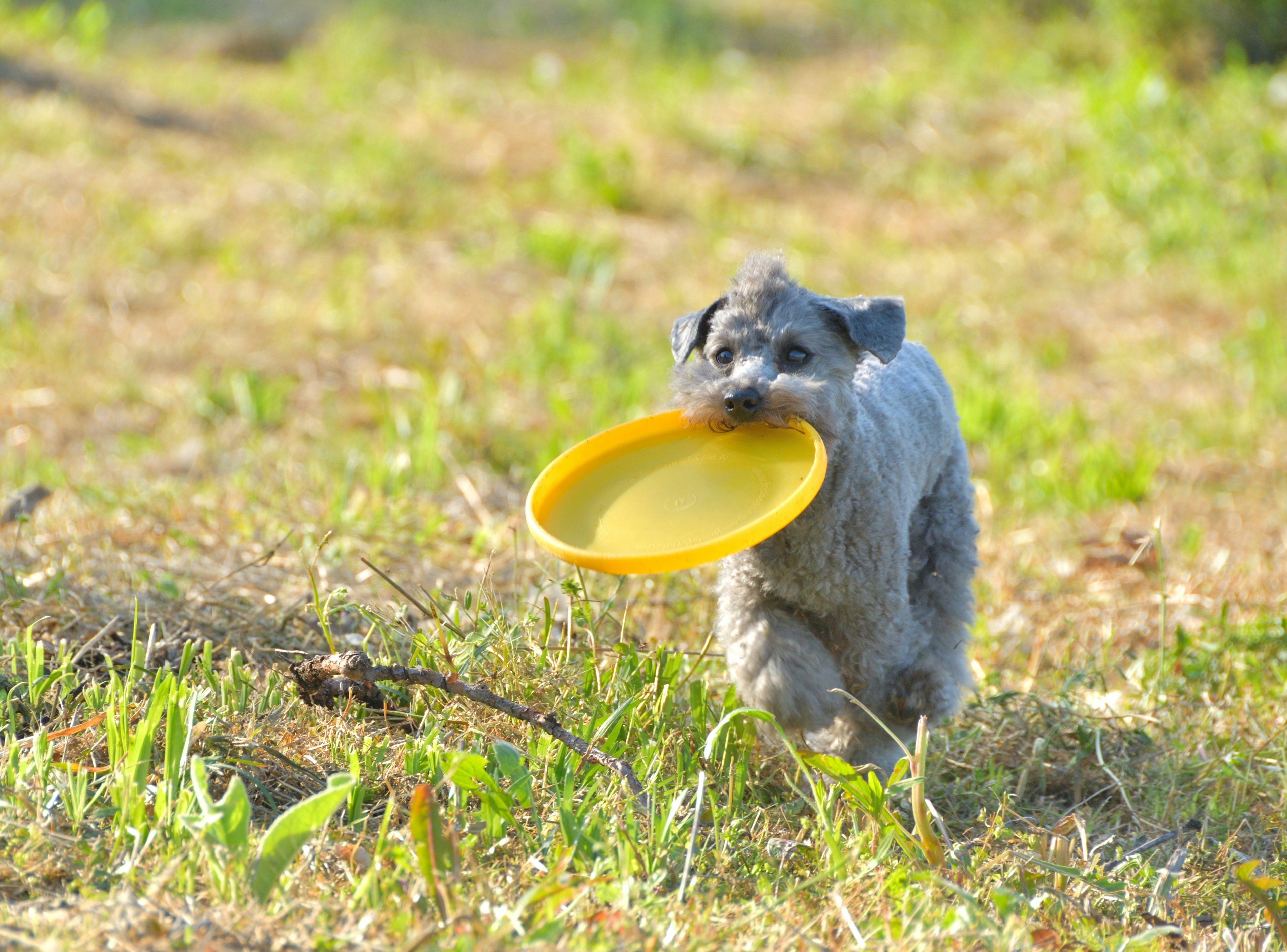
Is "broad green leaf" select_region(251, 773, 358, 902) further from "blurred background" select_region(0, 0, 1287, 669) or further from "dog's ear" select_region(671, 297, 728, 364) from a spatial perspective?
"dog's ear" select_region(671, 297, 728, 364)

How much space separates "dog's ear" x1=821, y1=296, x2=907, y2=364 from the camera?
363 cm

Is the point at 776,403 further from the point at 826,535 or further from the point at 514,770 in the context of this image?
the point at 514,770

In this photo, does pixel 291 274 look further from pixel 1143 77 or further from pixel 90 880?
pixel 1143 77

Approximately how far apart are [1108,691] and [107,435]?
5201 millimetres

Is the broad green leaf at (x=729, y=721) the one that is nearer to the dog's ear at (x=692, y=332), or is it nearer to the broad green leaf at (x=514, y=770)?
the broad green leaf at (x=514, y=770)

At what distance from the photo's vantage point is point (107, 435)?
270 inches

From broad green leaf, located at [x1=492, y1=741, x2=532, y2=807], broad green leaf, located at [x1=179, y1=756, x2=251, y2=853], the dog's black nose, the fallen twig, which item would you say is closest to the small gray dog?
the dog's black nose

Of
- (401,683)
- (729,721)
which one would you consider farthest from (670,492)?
(401,683)

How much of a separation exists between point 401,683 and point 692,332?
131 centimetres

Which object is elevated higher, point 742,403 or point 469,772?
point 742,403

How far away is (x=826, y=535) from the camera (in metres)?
3.59

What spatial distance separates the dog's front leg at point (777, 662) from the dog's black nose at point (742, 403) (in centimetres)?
58

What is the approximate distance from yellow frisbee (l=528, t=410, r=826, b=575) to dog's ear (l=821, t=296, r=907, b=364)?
389 millimetres

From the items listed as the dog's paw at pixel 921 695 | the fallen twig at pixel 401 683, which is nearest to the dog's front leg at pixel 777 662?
the dog's paw at pixel 921 695
